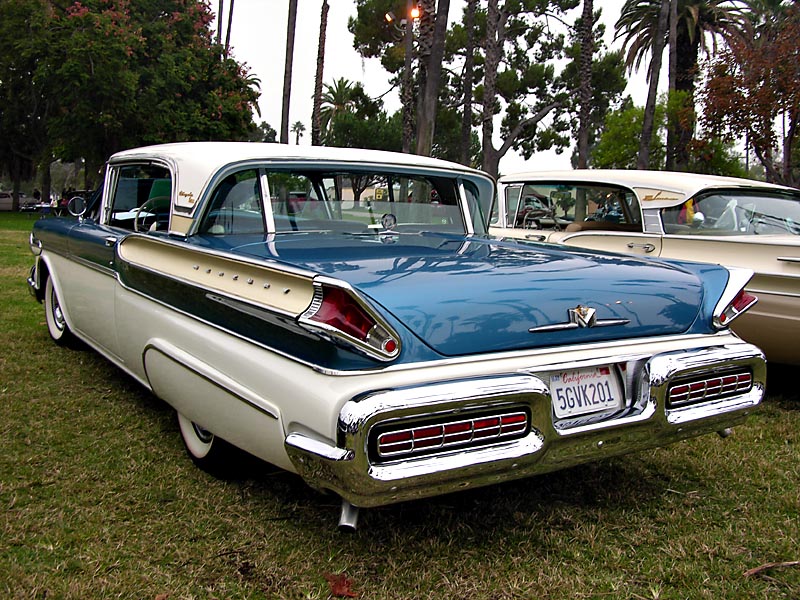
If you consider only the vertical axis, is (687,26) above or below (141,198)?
above

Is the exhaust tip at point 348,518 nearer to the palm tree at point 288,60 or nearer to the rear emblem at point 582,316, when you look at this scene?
the rear emblem at point 582,316

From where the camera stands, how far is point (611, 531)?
2.81 meters

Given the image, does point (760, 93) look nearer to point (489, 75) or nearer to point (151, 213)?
point (489, 75)

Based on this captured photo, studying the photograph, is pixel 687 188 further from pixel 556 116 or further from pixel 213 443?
pixel 556 116

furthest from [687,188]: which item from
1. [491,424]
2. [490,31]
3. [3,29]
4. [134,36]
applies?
[3,29]

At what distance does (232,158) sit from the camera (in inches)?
136

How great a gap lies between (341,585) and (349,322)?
0.88 meters

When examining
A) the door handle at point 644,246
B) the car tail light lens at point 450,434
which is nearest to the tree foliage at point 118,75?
the door handle at point 644,246

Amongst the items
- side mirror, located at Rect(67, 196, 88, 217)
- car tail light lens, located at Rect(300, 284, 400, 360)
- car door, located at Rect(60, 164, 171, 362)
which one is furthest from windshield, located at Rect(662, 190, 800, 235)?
side mirror, located at Rect(67, 196, 88, 217)

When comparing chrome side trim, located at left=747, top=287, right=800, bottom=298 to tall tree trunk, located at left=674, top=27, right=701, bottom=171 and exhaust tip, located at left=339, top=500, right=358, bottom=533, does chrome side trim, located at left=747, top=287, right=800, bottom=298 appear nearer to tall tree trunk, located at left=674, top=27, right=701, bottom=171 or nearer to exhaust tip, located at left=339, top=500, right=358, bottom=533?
exhaust tip, located at left=339, top=500, right=358, bottom=533

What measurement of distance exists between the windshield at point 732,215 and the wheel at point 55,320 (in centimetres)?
449

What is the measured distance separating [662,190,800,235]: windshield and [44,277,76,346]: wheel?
4.49m

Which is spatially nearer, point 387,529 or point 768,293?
point 387,529

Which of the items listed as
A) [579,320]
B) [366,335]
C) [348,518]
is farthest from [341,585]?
[579,320]
